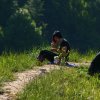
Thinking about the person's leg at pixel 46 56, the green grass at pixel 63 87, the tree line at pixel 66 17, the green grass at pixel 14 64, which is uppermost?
the tree line at pixel 66 17

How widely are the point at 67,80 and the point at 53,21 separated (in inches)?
Result: 2827

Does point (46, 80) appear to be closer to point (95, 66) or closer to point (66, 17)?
point (95, 66)

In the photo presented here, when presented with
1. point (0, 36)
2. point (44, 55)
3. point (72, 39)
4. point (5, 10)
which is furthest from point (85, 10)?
point (44, 55)

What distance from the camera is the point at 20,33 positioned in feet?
213

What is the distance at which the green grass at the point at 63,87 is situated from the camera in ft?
25.2

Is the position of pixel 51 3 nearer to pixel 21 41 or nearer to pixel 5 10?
pixel 5 10

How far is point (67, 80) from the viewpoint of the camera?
30.7 ft

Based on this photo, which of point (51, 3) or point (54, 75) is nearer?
point (54, 75)

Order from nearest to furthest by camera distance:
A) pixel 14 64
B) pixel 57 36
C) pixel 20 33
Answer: pixel 14 64, pixel 57 36, pixel 20 33

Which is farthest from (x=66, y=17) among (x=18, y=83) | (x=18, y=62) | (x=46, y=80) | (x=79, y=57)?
(x=46, y=80)

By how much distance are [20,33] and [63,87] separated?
5673 centimetres

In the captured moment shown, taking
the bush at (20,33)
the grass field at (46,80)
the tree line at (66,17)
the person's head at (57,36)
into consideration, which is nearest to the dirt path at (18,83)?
the grass field at (46,80)

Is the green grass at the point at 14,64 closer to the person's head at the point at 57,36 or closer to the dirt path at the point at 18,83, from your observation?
the dirt path at the point at 18,83

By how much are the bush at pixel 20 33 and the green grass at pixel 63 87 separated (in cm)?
5496
